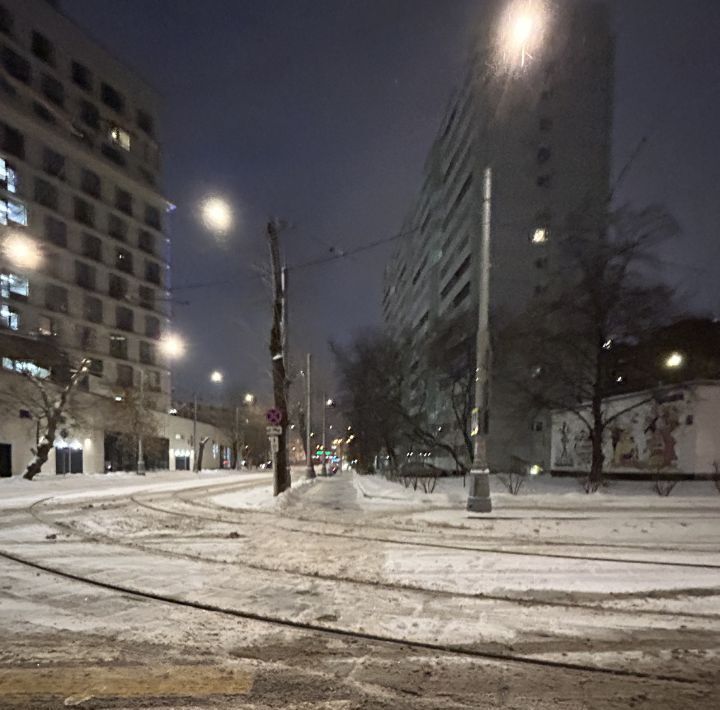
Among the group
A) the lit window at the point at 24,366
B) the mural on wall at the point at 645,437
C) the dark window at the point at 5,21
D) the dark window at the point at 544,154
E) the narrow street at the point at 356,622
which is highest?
the dark window at the point at 5,21

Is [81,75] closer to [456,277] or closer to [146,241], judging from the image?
[146,241]

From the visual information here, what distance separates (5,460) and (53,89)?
31605mm

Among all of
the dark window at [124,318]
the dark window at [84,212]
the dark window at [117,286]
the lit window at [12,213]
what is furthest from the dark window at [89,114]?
the dark window at [124,318]

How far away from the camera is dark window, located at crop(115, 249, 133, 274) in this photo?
54388 mm

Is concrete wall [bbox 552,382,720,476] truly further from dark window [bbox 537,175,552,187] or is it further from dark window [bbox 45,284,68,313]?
dark window [bbox 45,284,68,313]

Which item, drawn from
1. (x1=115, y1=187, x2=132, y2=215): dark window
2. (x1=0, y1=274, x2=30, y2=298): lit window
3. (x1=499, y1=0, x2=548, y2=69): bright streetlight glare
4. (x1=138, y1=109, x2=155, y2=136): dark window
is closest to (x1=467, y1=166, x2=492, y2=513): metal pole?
(x1=499, y1=0, x2=548, y2=69): bright streetlight glare

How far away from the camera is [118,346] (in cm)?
5353

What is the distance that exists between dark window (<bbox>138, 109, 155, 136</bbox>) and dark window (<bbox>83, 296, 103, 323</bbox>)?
20.4m

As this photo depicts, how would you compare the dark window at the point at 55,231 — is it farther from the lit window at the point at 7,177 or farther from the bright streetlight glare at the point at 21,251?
the lit window at the point at 7,177

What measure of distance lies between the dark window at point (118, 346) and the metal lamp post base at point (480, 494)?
46884mm

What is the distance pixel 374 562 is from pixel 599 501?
33.6 ft

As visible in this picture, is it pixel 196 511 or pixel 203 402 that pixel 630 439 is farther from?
pixel 203 402

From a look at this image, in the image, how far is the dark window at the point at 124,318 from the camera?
176 feet

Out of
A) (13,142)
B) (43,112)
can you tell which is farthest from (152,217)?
(13,142)
